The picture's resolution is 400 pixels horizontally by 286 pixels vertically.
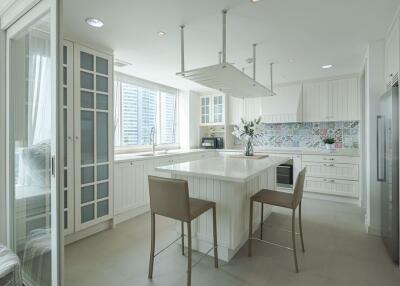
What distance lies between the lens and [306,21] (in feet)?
7.26

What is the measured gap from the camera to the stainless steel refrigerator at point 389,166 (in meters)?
2.08

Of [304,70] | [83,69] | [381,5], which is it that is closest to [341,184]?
[304,70]

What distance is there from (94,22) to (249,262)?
2.82 metres

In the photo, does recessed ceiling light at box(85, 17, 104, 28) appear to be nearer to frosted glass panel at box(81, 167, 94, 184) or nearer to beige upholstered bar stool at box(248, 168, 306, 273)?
frosted glass panel at box(81, 167, 94, 184)

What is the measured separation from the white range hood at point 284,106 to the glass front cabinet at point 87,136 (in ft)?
10.8

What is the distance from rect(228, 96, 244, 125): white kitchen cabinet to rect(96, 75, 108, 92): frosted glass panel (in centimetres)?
322

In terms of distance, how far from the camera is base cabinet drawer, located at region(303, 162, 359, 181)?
392 centimetres

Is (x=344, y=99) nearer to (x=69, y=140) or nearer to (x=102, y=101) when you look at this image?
(x=102, y=101)

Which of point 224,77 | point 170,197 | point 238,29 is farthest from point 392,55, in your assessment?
point 170,197

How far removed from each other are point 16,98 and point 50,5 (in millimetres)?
980

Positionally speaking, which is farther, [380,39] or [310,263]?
[380,39]

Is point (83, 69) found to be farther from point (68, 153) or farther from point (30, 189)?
point (30, 189)

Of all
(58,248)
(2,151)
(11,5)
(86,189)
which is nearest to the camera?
(58,248)

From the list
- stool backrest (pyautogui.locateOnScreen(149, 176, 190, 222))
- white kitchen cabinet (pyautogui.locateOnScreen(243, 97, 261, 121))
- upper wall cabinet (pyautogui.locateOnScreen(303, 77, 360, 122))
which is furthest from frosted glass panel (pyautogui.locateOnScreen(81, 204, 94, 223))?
upper wall cabinet (pyautogui.locateOnScreen(303, 77, 360, 122))
